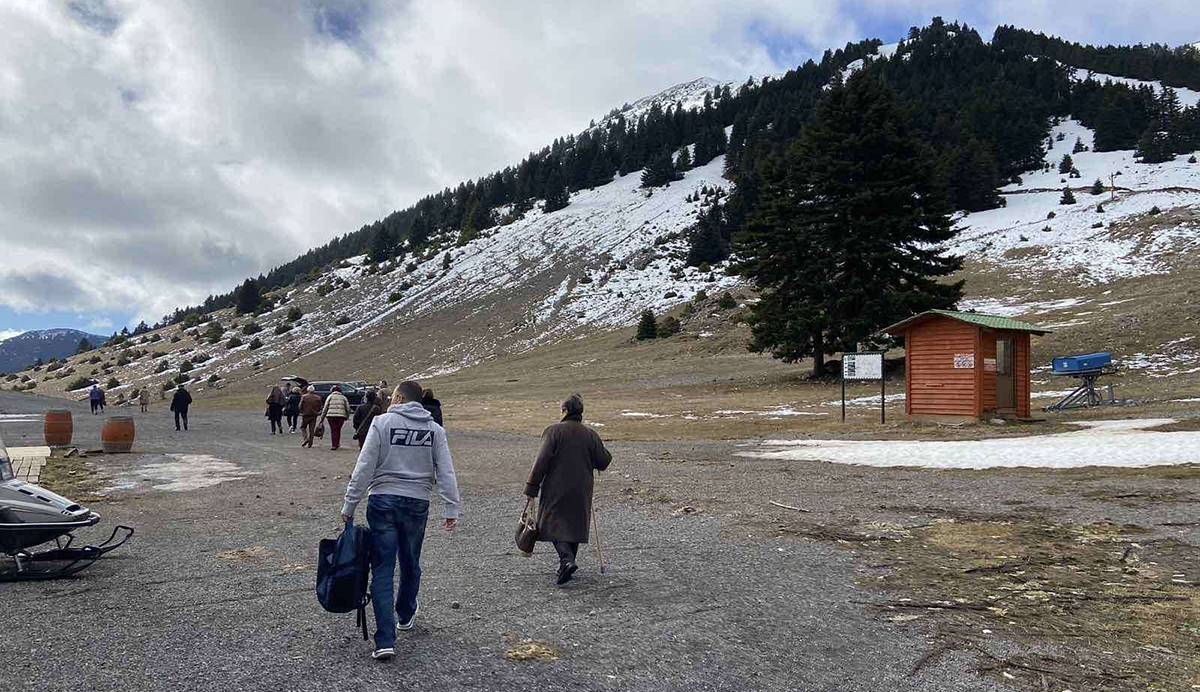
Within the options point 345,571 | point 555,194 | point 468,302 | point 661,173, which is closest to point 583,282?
point 468,302

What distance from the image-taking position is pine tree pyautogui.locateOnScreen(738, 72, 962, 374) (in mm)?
36438

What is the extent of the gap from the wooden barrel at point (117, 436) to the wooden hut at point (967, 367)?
2049 cm

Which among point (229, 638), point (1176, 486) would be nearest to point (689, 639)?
point (229, 638)

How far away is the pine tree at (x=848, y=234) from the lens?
36.4m

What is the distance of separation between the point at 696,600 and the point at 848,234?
111ft

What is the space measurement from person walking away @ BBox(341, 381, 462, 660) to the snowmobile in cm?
339

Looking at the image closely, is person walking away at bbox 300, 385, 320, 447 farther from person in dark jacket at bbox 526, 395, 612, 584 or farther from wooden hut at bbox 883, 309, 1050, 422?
wooden hut at bbox 883, 309, 1050, 422

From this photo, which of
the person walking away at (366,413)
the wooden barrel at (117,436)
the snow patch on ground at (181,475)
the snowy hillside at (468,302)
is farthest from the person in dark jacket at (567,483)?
the snowy hillside at (468,302)

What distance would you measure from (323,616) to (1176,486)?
11308 mm

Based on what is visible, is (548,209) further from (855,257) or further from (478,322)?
(855,257)

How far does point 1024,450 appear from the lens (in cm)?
1588

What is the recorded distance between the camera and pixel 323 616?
18.9ft

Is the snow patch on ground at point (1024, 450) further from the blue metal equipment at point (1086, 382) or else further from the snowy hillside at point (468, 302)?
the snowy hillside at point (468, 302)

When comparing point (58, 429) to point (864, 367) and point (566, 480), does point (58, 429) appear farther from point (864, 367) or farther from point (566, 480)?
point (864, 367)
